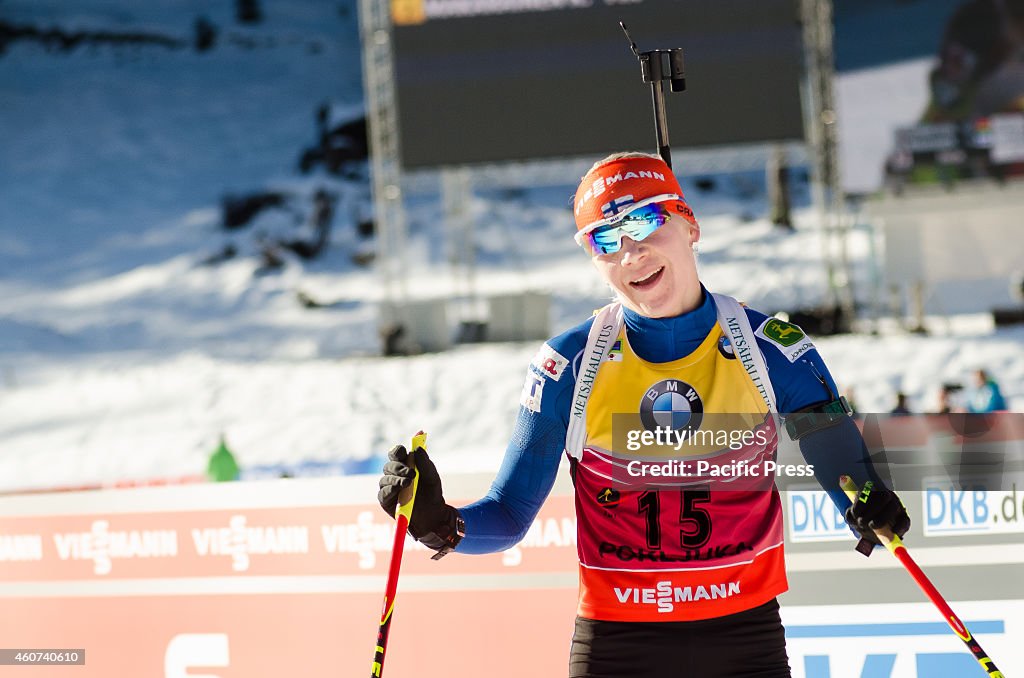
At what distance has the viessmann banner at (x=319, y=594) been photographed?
12.6 feet

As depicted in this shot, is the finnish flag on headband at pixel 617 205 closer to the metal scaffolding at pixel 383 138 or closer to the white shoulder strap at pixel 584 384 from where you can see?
the white shoulder strap at pixel 584 384

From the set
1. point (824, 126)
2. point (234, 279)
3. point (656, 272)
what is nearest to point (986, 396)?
point (656, 272)

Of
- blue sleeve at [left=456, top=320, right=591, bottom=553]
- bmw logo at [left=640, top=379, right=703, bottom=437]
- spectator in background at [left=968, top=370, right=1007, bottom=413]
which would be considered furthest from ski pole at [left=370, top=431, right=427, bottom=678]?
spectator in background at [left=968, top=370, right=1007, bottom=413]

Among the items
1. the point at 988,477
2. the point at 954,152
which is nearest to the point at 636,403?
the point at 988,477

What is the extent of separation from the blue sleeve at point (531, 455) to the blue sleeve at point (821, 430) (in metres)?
0.43

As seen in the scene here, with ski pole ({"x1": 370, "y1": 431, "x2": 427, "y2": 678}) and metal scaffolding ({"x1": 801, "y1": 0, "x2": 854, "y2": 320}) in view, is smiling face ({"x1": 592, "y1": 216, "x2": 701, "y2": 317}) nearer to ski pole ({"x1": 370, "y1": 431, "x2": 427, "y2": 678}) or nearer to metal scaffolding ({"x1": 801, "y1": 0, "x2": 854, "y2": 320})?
ski pole ({"x1": 370, "y1": 431, "x2": 427, "y2": 678})

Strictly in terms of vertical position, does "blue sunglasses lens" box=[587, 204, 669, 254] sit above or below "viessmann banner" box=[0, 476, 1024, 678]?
above

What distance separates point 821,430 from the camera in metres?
2.85

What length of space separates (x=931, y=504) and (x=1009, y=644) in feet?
1.63

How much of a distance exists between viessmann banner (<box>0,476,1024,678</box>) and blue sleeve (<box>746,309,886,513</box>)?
958 millimetres

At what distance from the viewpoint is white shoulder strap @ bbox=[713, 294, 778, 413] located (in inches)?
113

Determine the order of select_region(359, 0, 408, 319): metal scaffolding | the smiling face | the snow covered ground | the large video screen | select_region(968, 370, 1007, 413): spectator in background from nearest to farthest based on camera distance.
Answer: the smiling face
select_region(968, 370, 1007, 413): spectator in background
the large video screen
the snow covered ground
select_region(359, 0, 408, 319): metal scaffolding

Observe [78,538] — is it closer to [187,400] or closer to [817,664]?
[817,664]

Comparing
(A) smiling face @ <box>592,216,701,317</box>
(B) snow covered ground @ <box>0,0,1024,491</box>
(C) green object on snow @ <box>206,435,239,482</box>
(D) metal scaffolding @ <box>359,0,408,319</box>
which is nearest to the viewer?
(A) smiling face @ <box>592,216,701,317</box>
